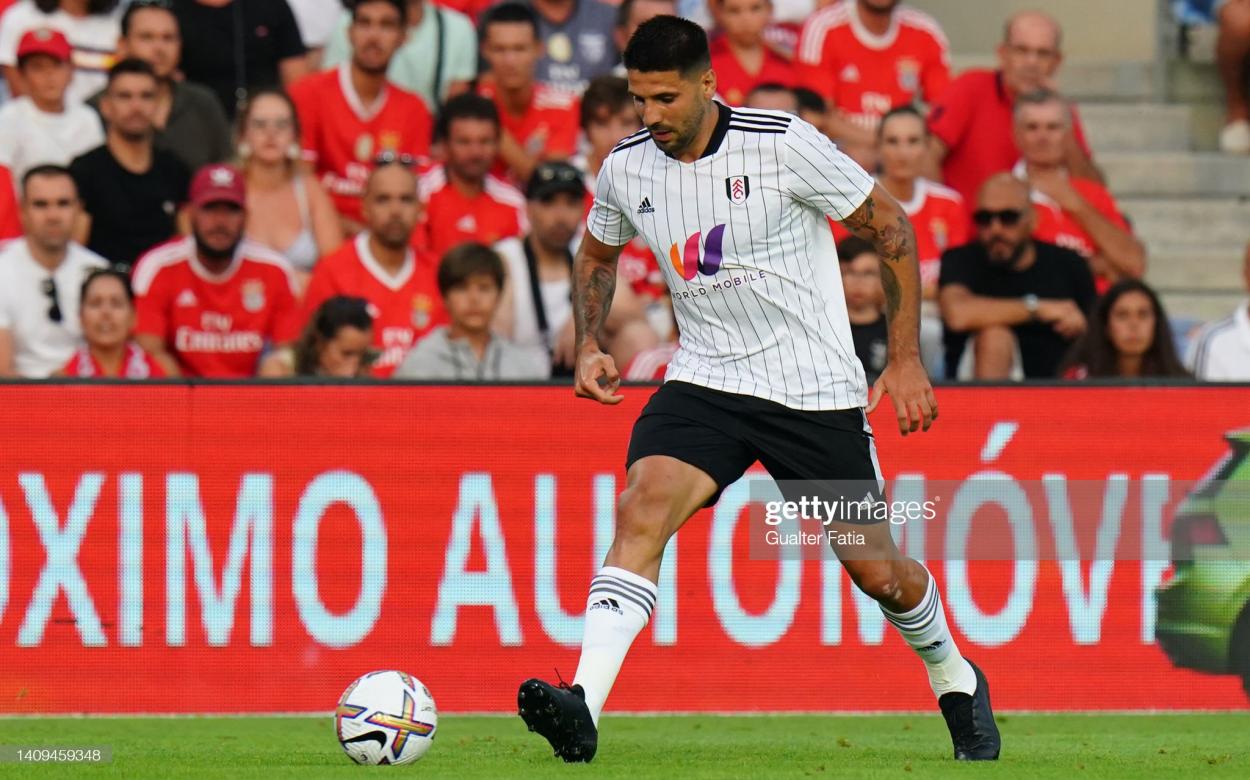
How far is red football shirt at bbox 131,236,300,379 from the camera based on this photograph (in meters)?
11.0

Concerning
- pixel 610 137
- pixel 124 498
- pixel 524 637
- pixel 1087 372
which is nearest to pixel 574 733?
pixel 524 637

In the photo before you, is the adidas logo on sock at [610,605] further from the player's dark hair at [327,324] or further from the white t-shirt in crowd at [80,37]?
the white t-shirt in crowd at [80,37]

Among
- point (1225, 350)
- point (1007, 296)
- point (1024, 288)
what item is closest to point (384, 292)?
point (1007, 296)

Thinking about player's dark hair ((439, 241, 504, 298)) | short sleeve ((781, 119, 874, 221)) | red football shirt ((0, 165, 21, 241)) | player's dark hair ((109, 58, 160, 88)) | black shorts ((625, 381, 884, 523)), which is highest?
player's dark hair ((109, 58, 160, 88))

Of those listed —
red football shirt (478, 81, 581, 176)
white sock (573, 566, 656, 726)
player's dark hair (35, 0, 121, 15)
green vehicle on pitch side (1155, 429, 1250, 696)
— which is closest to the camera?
white sock (573, 566, 656, 726)

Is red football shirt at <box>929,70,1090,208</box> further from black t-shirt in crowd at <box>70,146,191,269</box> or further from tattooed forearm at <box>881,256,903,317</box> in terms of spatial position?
tattooed forearm at <box>881,256,903,317</box>

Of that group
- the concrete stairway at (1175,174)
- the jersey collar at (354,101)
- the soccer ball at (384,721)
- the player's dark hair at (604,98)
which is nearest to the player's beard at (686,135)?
the soccer ball at (384,721)

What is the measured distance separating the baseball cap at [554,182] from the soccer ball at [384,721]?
16.2 feet

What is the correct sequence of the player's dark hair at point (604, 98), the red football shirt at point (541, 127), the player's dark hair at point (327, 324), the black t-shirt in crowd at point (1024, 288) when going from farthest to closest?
the red football shirt at point (541, 127)
the player's dark hair at point (604, 98)
the black t-shirt in crowd at point (1024, 288)
the player's dark hair at point (327, 324)

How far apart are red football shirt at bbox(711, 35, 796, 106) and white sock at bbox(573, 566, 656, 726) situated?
6.79 metres

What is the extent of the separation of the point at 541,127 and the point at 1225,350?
4385 mm

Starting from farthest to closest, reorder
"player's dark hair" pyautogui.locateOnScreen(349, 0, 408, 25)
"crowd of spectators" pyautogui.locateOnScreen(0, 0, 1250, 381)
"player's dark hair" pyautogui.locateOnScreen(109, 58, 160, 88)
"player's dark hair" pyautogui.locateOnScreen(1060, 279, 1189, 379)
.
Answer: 1. "player's dark hair" pyautogui.locateOnScreen(349, 0, 408, 25)
2. "player's dark hair" pyautogui.locateOnScreen(109, 58, 160, 88)
3. "crowd of spectators" pyautogui.locateOnScreen(0, 0, 1250, 381)
4. "player's dark hair" pyautogui.locateOnScreen(1060, 279, 1189, 379)

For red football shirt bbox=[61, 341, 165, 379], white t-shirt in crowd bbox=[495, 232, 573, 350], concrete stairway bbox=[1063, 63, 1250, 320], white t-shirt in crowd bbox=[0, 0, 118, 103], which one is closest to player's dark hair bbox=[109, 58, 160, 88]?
white t-shirt in crowd bbox=[0, 0, 118, 103]

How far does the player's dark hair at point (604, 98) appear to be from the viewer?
39.2 ft
